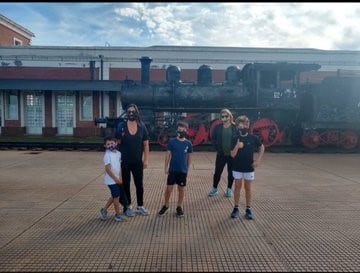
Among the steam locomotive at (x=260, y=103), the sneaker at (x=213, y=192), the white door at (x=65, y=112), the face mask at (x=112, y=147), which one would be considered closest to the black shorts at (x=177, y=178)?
the face mask at (x=112, y=147)

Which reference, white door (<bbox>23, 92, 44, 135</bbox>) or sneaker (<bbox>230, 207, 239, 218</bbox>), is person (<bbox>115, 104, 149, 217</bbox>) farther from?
white door (<bbox>23, 92, 44, 135</bbox>)

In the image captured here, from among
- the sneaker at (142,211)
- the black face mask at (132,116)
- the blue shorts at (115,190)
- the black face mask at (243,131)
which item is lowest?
the sneaker at (142,211)

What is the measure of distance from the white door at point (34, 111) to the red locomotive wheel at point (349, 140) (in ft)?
62.1

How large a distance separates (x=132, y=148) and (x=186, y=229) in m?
1.50

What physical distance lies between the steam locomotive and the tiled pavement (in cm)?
646

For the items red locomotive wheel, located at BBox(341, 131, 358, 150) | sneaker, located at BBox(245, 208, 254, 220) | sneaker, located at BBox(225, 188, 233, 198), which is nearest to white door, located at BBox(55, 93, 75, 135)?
red locomotive wheel, located at BBox(341, 131, 358, 150)

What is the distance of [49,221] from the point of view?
507 centimetres

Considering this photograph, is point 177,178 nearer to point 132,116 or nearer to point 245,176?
point 245,176

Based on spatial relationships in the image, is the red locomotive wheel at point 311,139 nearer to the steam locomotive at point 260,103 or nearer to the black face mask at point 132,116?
the steam locomotive at point 260,103

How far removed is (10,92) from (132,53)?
8.88m

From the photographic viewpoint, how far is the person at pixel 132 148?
5.32 metres

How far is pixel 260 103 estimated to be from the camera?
1452 cm

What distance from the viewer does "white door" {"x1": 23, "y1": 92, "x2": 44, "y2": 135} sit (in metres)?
23.5

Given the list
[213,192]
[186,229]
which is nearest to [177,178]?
[186,229]
